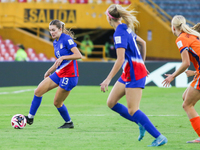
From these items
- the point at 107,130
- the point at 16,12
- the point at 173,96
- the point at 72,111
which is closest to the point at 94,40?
the point at 16,12

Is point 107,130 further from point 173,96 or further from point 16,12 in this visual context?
point 16,12

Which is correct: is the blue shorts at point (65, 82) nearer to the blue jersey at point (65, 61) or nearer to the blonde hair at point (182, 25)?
the blue jersey at point (65, 61)

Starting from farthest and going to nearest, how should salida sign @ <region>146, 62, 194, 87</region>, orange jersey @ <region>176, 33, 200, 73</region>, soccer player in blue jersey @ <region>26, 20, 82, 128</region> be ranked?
salida sign @ <region>146, 62, 194, 87</region>, soccer player in blue jersey @ <region>26, 20, 82, 128</region>, orange jersey @ <region>176, 33, 200, 73</region>

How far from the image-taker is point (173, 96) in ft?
41.7

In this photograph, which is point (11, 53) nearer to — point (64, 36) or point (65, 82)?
point (64, 36)

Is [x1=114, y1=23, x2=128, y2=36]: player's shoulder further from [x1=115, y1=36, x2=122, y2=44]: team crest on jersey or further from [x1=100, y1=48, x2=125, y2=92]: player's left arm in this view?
[x1=100, y1=48, x2=125, y2=92]: player's left arm

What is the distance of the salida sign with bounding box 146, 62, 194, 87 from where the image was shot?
619 inches

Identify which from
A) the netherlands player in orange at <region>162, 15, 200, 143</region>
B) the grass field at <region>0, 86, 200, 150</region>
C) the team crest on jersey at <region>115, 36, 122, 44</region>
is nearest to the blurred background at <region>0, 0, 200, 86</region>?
the grass field at <region>0, 86, 200, 150</region>

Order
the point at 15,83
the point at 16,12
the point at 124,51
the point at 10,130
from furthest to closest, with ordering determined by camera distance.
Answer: the point at 16,12 < the point at 15,83 < the point at 10,130 < the point at 124,51

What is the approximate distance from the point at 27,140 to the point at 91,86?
10746 mm

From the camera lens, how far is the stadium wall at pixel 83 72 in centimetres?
1575

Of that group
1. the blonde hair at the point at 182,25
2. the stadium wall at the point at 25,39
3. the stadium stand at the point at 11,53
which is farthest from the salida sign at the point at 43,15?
the blonde hair at the point at 182,25

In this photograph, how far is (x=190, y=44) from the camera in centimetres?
503

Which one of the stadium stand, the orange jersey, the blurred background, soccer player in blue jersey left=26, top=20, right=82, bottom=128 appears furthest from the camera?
the blurred background
